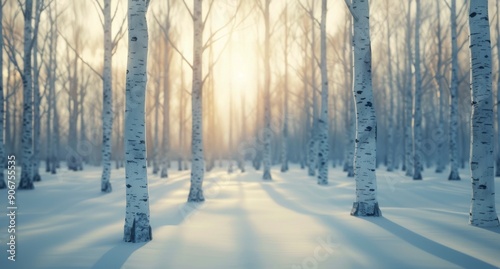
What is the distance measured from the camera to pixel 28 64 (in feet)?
37.7

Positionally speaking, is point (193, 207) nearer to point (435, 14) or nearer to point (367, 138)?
point (367, 138)

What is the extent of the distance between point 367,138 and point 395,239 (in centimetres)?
202

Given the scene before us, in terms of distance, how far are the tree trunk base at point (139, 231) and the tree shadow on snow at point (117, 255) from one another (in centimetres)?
10

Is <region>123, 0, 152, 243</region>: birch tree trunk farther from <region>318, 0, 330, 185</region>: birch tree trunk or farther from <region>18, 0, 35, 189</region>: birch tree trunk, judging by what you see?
<region>318, 0, 330, 185</region>: birch tree trunk

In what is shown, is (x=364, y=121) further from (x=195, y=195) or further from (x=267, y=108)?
(x=267, y=108)

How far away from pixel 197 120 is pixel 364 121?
4.25m

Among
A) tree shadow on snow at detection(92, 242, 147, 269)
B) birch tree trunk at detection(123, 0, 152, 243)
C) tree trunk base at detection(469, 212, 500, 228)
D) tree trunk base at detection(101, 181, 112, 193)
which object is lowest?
tree trunk base at detection(101, 181, 112, 193)

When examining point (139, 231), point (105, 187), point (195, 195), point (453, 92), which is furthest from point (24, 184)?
point (453, 92)

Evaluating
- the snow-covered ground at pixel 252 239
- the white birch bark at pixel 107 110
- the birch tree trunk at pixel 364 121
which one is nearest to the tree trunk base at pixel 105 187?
the white birch bark at pixel 107 110

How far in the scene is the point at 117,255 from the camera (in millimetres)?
3613

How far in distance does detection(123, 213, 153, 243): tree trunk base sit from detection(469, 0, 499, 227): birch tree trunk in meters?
4.70

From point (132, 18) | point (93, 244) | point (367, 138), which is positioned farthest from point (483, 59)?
point (93, 244)

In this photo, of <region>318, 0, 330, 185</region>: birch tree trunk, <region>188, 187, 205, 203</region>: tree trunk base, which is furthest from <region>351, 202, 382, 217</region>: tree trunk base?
<region>318, 0, 330, 185</region>: birch tree trunk

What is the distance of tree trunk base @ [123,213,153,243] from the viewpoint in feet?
13.8
